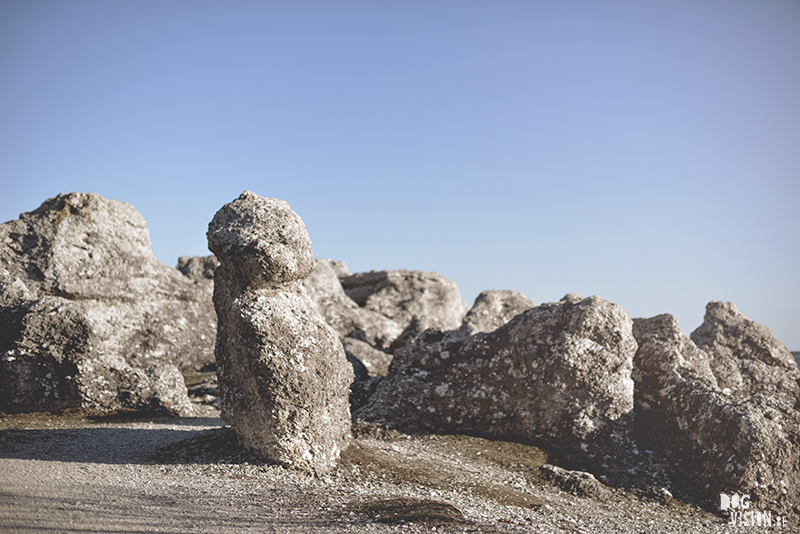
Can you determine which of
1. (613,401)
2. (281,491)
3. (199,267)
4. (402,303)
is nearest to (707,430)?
(613,401)

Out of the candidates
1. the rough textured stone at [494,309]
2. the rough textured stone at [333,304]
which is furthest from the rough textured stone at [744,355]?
the rough textured stone at [333,304]

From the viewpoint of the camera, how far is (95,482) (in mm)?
6992

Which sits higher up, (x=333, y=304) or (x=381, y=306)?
(x=381, y=306)

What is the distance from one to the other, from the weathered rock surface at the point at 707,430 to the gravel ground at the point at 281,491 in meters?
0.63

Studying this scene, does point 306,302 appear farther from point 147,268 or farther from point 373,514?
point 147,268

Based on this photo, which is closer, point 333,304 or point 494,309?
point 494,309

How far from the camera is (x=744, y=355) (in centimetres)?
1252

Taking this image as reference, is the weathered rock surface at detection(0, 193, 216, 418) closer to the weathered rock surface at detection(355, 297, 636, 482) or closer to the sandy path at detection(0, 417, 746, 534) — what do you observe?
the sandy path at detection(0, 417, 746, 534)

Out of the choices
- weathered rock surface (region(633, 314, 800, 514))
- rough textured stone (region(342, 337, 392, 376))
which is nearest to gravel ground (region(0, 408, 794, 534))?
weathered rock surface (region(633, 314, 800, 514))

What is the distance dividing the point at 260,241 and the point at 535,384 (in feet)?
18.1

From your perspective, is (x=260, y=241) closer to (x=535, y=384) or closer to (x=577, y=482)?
(x=535, y=384)

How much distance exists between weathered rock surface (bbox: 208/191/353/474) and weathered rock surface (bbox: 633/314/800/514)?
17.6ft

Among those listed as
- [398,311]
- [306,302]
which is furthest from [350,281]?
[306,302]
